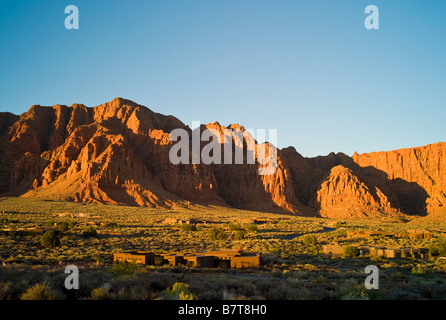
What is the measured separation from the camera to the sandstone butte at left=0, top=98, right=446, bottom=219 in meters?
114

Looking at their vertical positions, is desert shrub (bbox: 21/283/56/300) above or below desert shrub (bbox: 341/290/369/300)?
above

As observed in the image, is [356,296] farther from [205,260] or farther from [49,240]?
[49,240]

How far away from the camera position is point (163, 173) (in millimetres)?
134750

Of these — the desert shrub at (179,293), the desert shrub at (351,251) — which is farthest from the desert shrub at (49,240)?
the desert shrub at (351,251)

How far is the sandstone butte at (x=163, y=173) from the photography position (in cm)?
11438

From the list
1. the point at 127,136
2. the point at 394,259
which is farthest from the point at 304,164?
the point at 394,259

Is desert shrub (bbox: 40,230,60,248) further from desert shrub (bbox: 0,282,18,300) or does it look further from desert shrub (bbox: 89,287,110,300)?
desert shrub (bbox: 89,287,110,300)

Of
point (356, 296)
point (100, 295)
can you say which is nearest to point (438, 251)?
point (356, 296)

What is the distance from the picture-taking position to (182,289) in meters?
11.2

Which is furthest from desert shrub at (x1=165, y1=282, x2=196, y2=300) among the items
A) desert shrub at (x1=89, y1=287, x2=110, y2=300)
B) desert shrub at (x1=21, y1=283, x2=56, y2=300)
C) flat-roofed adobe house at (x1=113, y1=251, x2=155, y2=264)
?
flat-roofed adobe house at (x1=113, y1=251, x2=155, y2=264)

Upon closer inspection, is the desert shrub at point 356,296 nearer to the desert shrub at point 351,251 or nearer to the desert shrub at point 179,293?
the desert shrub at point 179,293

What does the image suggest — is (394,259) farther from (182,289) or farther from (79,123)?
(79,123)

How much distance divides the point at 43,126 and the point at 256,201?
93.7 m
